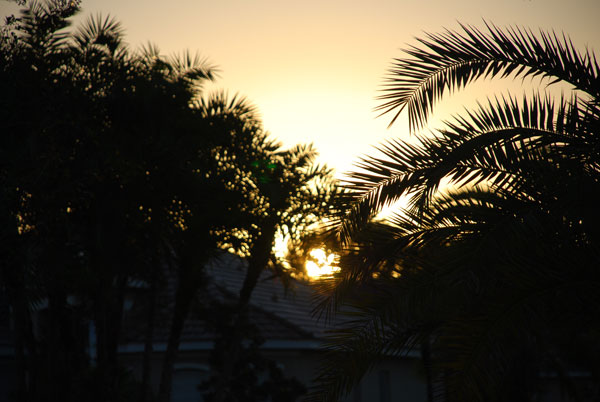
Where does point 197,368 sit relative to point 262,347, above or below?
below

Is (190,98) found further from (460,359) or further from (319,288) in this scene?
(460,359)

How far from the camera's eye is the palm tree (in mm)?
4715

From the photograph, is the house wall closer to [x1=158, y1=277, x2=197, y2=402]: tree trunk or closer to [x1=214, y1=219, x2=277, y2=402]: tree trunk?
[x1=214, y1=219, x2=277, y2=402]: tree trunk

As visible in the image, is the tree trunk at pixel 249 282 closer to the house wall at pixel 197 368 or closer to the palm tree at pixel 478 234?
the house wall at pixel 197 368

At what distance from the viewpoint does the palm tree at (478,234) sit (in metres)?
4.71

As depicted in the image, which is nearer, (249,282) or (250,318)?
(249,282)

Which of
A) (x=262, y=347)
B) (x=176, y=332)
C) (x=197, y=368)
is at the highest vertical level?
(x=176, y=332)

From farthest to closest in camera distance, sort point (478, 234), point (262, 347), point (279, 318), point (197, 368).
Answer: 1. point (279, 318)
2. point (197, 368)
3. point (262, 347)
4. point (478, 234)

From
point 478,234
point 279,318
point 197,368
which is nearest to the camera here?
point 478,234

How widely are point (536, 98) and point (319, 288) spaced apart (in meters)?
3.20

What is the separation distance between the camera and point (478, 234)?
5621 mm

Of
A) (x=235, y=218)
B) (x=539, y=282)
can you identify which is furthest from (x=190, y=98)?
(x=539, y=282)

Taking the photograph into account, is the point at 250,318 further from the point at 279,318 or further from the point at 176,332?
the point at 176,332

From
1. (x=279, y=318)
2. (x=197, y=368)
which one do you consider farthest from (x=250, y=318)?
(x=197, y=368)
